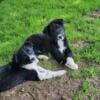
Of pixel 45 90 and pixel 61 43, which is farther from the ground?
pixel 61 43

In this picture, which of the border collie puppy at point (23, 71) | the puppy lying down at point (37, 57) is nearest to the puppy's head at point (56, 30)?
the puppy lying down at point (37, 57)

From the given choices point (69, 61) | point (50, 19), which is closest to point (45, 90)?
point (69, 61)

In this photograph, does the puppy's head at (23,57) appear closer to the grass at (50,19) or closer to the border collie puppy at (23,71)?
the border collie puppy at (23,71)

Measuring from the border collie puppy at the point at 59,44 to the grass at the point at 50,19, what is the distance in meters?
0.15

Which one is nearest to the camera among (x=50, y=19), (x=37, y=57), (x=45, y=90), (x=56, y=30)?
(x=45, y=90)

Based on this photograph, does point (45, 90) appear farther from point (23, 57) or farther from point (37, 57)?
point (37, 57)

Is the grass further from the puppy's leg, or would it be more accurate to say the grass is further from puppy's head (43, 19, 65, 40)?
puppy's head (43, 19, 65, 40)

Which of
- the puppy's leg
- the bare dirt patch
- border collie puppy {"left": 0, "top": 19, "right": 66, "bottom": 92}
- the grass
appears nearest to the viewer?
the bare dirt patch

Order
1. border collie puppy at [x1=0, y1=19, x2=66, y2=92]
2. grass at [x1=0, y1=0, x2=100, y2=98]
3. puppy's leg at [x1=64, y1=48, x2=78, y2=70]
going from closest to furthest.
A: border collie puppy at [x1=0, y1=19, x2=66, y2=92] → puppy's leg at [x1=64, y1=48, x2=78, y2=70] → grass at [x1=0, y1=0, x2=100, y2=98]

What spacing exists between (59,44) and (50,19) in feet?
6.06

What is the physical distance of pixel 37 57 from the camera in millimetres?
5812

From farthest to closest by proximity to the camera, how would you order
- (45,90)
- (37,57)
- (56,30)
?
(37,57) < (56,30) < (45,90)

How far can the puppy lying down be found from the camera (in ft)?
17.3

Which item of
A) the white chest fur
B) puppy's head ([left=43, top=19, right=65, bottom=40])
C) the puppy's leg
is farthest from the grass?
puppy's head ([left=43, top=19, right=65, bottom=40])
